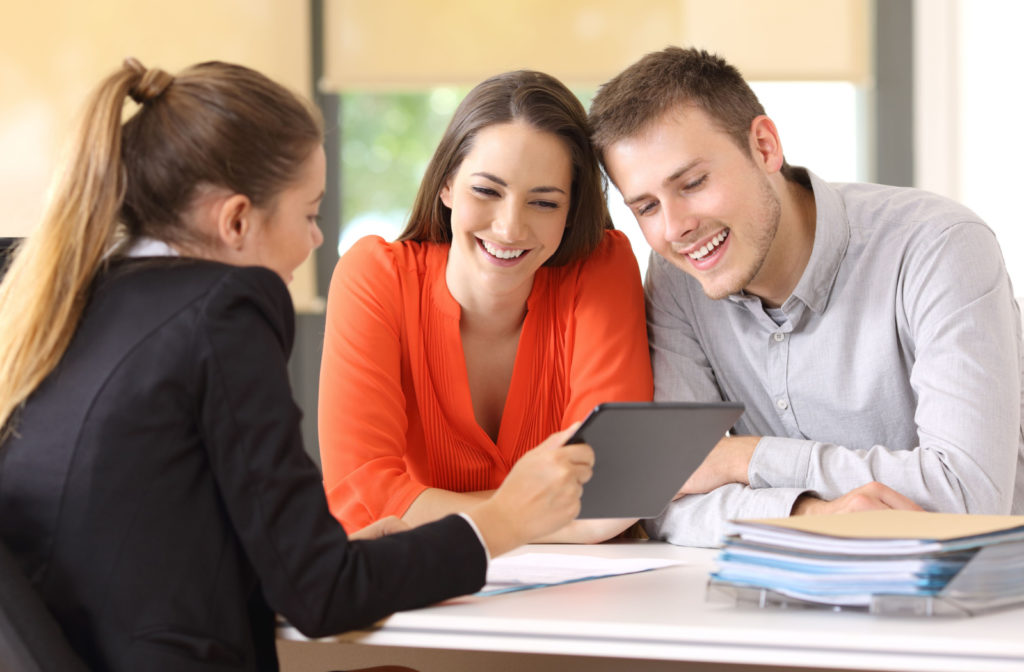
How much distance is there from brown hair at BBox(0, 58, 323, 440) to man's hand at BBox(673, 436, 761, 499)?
79 centimetres

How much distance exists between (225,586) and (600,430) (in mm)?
417

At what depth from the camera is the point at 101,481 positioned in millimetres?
979

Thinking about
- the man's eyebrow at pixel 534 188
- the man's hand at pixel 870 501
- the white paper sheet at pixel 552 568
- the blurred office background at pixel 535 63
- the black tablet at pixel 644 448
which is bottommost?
the white paper sheet at pixel 552 568

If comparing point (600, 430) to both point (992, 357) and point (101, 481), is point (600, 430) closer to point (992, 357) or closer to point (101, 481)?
point (101, 481)

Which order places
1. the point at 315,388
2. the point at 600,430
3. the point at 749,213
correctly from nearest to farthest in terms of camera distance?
1. the point at 600,430
2. the point at 749,213
3. the point at 315,388

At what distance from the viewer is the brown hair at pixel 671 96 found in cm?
168

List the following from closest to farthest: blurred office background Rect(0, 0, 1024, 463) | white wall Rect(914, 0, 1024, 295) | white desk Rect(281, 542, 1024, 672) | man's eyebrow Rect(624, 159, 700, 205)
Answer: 1. white desk Rect(281, 542, 1024, 672)
2. man's eyebrow Rect(624, 159, 700, 205)
3. white wall Rect(914, 0, 1024, 295)
4. blurred office background Rect(0, 0, 1024, 463)

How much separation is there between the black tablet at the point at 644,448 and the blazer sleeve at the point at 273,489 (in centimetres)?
27

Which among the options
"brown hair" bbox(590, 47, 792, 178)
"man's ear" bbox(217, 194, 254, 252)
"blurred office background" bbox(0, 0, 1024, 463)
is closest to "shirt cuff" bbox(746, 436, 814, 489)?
"brown hair" bbox(590, 47, 792, 178)

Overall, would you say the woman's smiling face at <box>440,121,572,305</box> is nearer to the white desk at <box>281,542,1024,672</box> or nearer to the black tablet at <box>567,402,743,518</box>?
the black tablet at <box>567,402,743,518</box>

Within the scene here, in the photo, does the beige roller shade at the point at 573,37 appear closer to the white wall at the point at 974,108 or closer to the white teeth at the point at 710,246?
the white wall at the point at 974,108

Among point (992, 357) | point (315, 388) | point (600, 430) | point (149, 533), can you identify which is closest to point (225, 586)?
point (149, 533)

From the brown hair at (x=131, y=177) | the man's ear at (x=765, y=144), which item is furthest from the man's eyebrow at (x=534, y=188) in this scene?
the brown hair at (x=131, y=177)

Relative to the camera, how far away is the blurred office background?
3.77 metres
